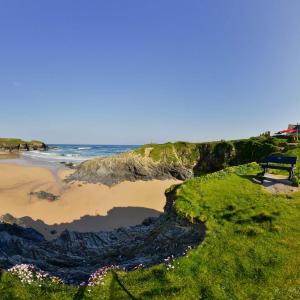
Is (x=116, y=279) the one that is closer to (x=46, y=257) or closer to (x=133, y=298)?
(x=133, y=298)

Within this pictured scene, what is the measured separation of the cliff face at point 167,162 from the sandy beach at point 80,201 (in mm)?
3200

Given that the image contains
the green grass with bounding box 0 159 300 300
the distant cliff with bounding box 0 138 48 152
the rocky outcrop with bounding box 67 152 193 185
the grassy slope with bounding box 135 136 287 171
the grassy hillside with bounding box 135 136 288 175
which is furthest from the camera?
the distant cliff with bounding box 0 138 48 152

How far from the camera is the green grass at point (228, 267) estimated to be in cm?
868

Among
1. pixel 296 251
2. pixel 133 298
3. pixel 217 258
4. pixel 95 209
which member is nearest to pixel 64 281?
pixel 133 298

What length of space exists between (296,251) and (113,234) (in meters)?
15.6

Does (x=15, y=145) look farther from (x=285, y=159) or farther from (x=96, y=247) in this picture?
(x=285, y=159)

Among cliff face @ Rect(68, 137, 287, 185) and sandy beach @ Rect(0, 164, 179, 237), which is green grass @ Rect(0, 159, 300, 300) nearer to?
sandy beach @ Rect(0, 164, 179, 237)

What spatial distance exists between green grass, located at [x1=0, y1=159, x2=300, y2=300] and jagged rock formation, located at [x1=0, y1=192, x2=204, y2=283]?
1.07 meters

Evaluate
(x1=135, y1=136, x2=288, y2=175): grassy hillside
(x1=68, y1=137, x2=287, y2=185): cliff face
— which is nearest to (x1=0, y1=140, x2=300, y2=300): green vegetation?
(x1=135, y1=136, x2=288, y2=175): grassy hillside

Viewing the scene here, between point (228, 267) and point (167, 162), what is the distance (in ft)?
137

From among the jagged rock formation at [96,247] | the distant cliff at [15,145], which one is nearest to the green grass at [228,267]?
the jagged rock formation at [96,247]

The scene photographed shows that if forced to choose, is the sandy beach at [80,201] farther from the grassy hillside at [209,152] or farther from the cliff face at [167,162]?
the grassy hillside at [209,152]

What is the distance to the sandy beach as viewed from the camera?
28.1 metres

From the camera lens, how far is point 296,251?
1025 cm
